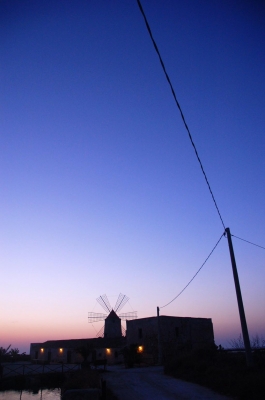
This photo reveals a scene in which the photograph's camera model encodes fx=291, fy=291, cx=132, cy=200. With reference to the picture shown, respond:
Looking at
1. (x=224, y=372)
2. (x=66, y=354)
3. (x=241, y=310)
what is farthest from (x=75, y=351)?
(x=241, y=310)

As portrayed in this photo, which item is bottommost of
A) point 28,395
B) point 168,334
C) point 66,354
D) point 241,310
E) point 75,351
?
point 28,395

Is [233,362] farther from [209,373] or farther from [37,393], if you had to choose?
[37,393]

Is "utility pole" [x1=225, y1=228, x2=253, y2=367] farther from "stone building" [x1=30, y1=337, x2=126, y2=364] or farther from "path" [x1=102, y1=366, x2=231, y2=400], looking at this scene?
"stone building" [x1=30, y1=337, x2=126, y2=364]

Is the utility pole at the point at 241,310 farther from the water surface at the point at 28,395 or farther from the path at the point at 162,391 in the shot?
the water surface at the point at 28,395

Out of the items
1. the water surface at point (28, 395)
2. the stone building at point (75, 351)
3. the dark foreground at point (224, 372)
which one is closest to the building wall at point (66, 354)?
the stone building at point (75, 351)

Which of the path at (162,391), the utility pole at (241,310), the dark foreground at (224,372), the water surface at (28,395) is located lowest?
the water surface at (28,395)

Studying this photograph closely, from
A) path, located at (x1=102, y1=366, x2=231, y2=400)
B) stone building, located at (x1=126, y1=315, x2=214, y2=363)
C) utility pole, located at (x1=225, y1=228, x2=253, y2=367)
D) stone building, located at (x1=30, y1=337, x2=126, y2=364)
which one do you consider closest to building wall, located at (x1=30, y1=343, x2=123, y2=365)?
stone building, located at (x1=30, y1=337, x2=126, y2=364)

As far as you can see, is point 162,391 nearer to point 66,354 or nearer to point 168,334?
point 168,334

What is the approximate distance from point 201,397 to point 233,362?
21.3ft

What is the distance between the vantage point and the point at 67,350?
48719mm

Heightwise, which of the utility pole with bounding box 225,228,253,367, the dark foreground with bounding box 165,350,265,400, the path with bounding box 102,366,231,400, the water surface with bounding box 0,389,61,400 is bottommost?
the water surface with bounding box 0,389,61,400

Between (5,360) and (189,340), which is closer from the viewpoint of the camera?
(189,340)

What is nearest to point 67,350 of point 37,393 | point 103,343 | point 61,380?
point 103,343

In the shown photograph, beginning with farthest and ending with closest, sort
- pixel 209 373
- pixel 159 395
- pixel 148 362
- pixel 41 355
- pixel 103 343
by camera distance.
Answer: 1. pixel 41 355
2. pixel 103 343
3. pixel 148 362
4. pixel 209 373
5. pixel 159 395
